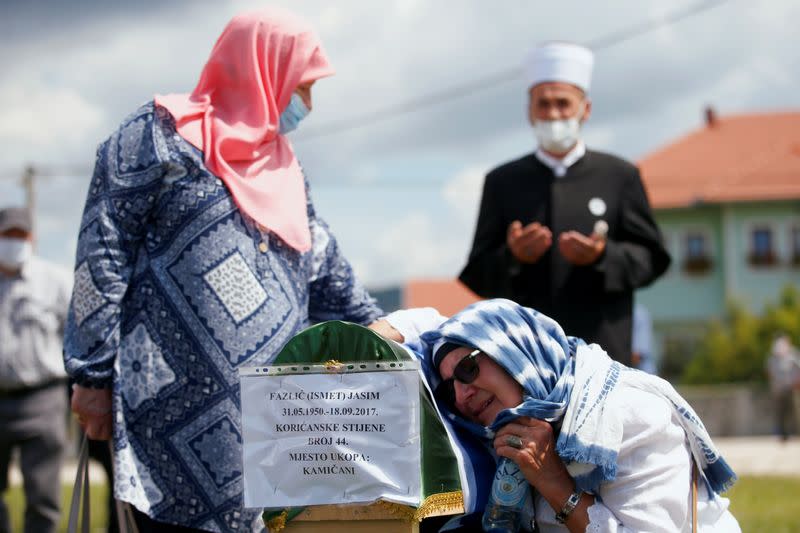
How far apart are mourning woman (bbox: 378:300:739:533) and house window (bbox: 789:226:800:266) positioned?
44.3 meters

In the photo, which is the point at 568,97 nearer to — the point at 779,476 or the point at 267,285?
the point at 267,285

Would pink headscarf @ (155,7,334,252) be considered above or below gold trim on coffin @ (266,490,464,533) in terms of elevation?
above

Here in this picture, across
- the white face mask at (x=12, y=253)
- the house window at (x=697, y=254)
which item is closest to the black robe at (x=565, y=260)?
the white face mask at (x=12, y=253)

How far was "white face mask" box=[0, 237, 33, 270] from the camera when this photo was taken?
7.24 meters

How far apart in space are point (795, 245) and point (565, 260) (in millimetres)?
42739

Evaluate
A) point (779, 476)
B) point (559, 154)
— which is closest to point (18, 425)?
point (559, 154)

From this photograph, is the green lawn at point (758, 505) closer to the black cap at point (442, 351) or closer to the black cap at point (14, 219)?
the black cap at point (14, 219)

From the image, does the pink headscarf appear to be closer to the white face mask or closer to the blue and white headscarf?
the blue and white headscarf

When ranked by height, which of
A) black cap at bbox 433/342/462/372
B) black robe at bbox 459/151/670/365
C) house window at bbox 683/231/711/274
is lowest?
house window at bbox 683/231/711/274

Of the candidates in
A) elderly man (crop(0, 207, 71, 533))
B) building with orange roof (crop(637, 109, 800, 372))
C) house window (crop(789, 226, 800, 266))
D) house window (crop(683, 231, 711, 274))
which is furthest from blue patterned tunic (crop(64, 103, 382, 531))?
house window (crop(683, 231, 711, 274))

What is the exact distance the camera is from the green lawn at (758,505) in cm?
807

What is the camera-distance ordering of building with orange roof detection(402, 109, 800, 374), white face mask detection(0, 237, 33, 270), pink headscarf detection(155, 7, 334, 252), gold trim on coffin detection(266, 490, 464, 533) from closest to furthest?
gold trim on coffin detection(266, 490, 464, 533), pink headscarf detection(155, 7, 334, 252), white face mask detection(0, 237, 33, 270), building with orange roof detection(402, 109, 800, 374)

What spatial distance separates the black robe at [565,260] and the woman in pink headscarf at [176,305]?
4.86 feet

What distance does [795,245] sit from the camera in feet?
149
